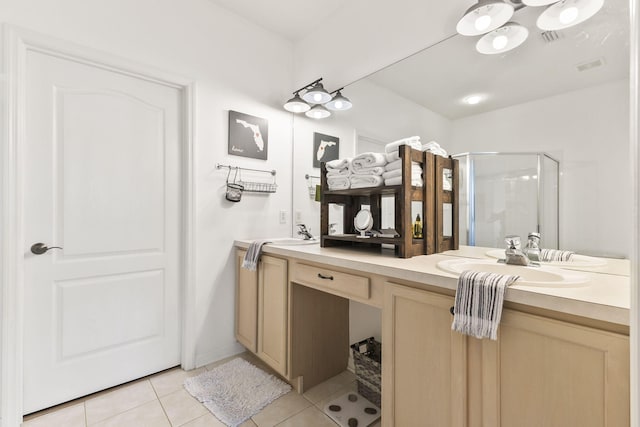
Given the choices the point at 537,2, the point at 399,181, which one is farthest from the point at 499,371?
the point at 537,2

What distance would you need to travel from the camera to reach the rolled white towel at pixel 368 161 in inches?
61.8

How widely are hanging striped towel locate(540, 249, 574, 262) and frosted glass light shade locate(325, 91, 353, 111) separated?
1488 mm

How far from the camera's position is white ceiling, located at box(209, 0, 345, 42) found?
2170 millimetres

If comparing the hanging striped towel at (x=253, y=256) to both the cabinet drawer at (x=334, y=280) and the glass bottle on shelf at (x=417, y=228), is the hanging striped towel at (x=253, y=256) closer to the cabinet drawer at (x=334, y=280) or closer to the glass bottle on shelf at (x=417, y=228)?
the cabinet drawer at (x=334, y=280)

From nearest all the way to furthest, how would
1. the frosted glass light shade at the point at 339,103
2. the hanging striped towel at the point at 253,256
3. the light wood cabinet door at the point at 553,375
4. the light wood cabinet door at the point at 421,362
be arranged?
the light wood cabinet door at the point at 553,375 < the light wood cabinet door at the point at 421,362 < the hanging striped towel at the point at 253,256 < the frosted glass light shade at the point at 339,103

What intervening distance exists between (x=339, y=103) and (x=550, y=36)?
127 centimetres

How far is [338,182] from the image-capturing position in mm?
1795

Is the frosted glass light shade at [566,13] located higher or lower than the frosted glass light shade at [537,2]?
lower

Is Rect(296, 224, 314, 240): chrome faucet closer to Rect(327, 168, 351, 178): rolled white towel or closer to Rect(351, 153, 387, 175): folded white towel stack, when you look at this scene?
Rect(327, 168, 351, 178): rolled white towel

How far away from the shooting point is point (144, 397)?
68.2 inches

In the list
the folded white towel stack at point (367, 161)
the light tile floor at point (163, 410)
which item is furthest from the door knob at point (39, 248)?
the folded white towel stack at point (367, 161)

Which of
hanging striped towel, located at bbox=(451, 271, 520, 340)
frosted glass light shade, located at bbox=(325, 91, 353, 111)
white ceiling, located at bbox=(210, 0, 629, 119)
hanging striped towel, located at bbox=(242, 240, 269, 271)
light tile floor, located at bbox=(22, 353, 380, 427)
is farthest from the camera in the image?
frosted glass light shade, located at bbox=(325, 91, 353, 111)

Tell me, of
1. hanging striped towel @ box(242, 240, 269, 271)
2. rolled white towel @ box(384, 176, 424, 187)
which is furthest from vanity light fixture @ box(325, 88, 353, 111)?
hanging striped towel @ box(242, 240, 269, 271)

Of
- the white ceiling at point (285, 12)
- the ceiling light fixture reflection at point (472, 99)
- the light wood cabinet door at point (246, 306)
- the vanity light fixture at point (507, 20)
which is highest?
the white ceiling at point (285, 12)
